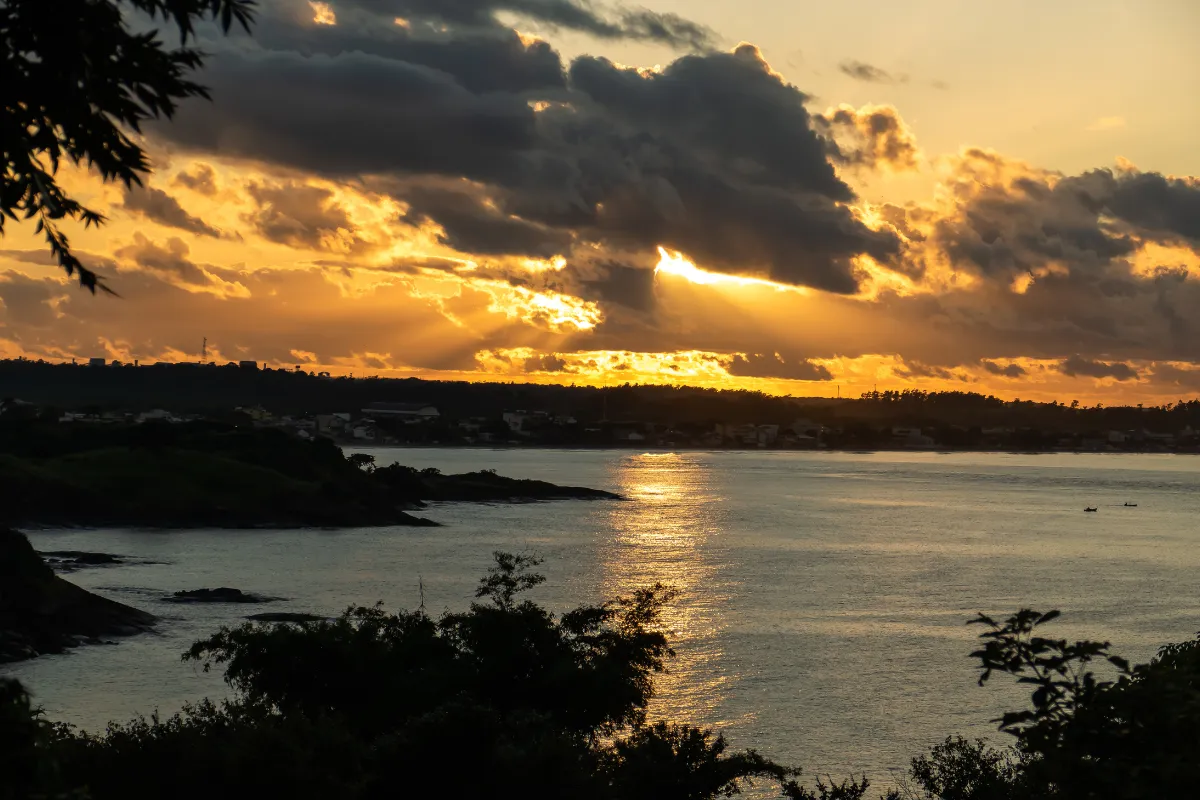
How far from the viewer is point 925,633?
7694 centimetres

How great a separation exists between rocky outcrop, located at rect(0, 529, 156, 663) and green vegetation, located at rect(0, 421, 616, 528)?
6458cm

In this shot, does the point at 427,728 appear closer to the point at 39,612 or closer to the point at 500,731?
the point at 500,731

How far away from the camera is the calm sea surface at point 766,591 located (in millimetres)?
53594

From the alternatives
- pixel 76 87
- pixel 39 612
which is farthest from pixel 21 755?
pixel 39 612

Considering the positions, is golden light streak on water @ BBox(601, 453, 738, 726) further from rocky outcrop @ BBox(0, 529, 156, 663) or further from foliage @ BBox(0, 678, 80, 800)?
foliage @ BBox(0, 678, 80, 800)

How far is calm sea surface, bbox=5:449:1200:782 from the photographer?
53594 millimetres

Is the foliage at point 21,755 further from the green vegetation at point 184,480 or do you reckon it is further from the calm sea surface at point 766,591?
the green vegetation at point 184,480

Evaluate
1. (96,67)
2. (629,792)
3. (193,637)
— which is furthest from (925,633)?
(96,67)

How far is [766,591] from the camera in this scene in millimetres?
93688

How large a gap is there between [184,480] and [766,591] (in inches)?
3047

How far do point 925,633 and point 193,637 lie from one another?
44.0 metres

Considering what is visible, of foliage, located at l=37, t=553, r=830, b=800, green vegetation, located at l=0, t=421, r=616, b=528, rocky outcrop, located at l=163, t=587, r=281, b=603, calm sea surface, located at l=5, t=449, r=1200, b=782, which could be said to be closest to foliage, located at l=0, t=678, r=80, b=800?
foliage, located at l=37, t=553, r=830, b=800

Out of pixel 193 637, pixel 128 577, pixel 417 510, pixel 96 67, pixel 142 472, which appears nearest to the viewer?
pixel 96 67

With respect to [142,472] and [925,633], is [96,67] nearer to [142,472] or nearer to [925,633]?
[925,633]
